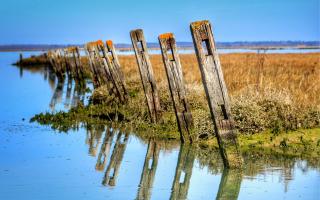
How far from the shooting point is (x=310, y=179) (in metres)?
8.77

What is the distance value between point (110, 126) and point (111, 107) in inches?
92.4

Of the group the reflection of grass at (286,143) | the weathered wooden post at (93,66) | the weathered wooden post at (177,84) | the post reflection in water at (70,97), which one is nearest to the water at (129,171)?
the weathered wooden post at (177,84)

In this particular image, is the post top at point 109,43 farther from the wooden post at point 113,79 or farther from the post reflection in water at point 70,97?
the post reflection in water at point 70,97

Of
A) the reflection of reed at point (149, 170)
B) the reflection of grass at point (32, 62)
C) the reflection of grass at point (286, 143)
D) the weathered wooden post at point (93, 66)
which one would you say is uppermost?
the reflection of grass at point (32, 62)

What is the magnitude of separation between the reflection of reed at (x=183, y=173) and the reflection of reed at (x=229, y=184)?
458 millimetres

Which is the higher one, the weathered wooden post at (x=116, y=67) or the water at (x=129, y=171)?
the weathered wooden post at (x=116, y=67)

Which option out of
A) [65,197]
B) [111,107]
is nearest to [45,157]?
[65,197]

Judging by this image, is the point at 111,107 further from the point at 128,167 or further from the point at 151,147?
the point at 128,167

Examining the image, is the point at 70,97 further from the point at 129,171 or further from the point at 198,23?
the point at 198,23

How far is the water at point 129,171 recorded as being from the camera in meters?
7.99

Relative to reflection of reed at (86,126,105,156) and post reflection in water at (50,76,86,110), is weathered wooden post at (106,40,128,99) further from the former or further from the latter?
reflection of reed at (86,126,105,156)

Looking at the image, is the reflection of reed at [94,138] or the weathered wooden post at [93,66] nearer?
the reflection of reed at [94,138]

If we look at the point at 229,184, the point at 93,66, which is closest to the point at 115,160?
the point at 229,184

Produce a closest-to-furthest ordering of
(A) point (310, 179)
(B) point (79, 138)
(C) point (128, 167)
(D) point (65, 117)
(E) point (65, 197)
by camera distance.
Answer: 1. (E) point (65, 197)
2. (A) point (310, 179)
3. (C) point (128, 167)
4. (B) point (79, 138)
5. (D) point (65, 117)
